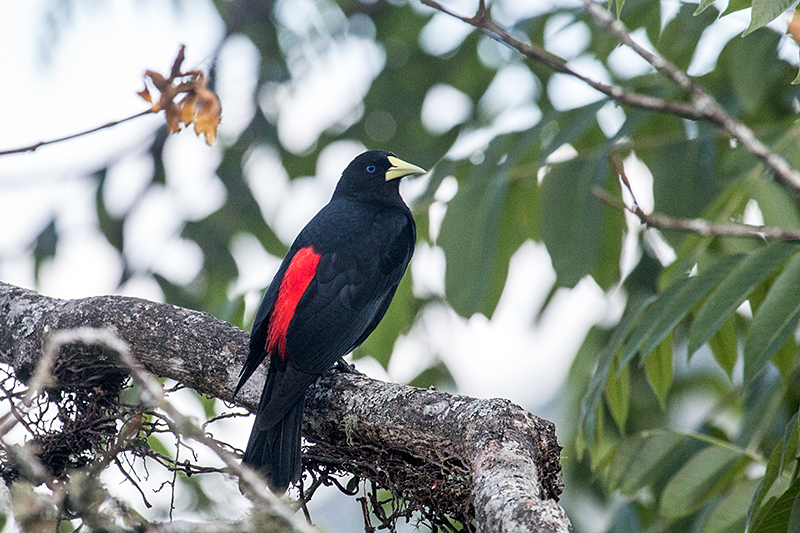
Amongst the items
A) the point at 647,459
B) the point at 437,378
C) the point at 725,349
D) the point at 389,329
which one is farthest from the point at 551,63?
the point at 437,378

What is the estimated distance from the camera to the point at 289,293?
3.20 meters

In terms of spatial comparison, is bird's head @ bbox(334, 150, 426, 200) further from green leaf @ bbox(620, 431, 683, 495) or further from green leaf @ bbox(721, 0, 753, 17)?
green leaf @ bbox(721, 0, 753, 17)

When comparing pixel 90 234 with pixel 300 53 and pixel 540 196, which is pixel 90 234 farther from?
pixel 540 196

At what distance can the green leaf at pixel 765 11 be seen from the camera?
1721mm

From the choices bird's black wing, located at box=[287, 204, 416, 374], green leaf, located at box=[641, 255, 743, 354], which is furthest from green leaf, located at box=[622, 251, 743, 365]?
bird's black wing, located at box=[287, 204, 416, 374]

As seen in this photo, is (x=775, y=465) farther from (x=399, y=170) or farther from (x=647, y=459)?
(x=399, y=170)

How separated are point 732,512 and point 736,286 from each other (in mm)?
1055

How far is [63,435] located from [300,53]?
4.43m

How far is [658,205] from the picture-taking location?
375 cm

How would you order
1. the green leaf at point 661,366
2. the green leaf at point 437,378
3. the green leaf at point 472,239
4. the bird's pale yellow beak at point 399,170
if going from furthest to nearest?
the green leaf at point 437,378 → the bird's pale yellow beak at point 399,170 → the green leaf at point 472,239 → the green leaf at point 661,366

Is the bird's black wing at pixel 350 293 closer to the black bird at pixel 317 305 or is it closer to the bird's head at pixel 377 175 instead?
the black bird at pixel 317 305

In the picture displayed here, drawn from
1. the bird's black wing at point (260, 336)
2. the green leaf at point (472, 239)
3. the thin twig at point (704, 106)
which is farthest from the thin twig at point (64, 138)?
the green leaf at point (472, 239)

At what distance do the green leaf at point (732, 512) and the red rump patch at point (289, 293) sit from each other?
174 cm

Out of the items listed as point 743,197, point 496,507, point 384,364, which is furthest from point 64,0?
point 496,507
